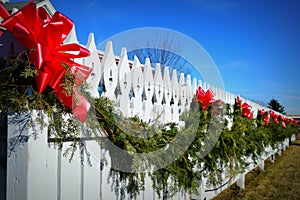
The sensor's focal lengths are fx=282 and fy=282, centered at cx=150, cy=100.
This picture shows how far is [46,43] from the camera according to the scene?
1.43 meters

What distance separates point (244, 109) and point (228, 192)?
1.62 meters

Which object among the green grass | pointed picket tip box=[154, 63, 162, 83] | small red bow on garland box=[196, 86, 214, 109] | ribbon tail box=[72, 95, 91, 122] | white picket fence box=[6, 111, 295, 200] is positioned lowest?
the green grass

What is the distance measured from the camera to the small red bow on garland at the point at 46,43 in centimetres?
139

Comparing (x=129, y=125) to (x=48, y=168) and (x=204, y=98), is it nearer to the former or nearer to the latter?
(x=48, y=168)

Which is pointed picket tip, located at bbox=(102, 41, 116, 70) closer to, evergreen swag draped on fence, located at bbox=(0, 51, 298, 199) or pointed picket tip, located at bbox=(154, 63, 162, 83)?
evergreen swag draped on fence, located at bbox=(0, 51, 298, 199)

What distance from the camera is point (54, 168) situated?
5.30 feet

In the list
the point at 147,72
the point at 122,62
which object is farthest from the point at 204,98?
the point at 122,62

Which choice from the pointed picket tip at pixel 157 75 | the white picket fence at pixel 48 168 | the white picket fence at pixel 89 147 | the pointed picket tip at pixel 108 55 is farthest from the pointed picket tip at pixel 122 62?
the white picket fence at pixel 48 168

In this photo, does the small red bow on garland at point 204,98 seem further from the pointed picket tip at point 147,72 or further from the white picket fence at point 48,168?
the white picket fence at point 48,168

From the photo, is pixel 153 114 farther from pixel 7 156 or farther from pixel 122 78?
pixel 7 156

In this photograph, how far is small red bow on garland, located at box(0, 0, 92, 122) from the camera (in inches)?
54.6

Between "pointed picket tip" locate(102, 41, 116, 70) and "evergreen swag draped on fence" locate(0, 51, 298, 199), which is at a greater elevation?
"pointed picket tip" locate(102, 41, 116, 70)

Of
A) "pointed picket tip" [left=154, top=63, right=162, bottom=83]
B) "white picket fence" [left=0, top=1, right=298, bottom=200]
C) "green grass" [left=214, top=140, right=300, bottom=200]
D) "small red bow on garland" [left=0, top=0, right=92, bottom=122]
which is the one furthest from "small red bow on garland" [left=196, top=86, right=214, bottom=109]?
"small red bow on garland" [left=0, top=0, right=92, bottom=122]

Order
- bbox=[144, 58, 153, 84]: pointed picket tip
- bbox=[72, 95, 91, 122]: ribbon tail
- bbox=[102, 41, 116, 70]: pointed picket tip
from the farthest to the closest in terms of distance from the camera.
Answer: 1. bbox=[144, 58, 153, 84]: pointed picket tip
2. bbox=[102, 41, 116, 70]: pointed picket tip
3. bbox=[72, 95, 91, 122]: ribbon tail
